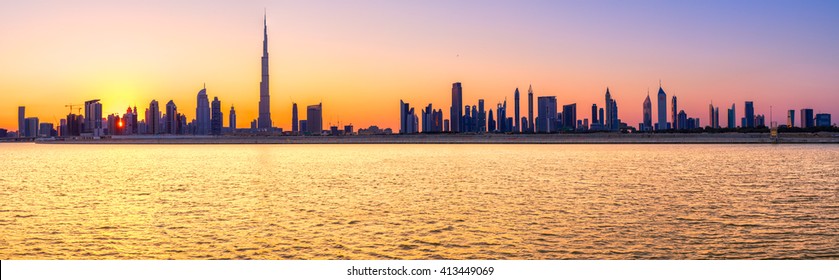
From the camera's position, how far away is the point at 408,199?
31.8 metres

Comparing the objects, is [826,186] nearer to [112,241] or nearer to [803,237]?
[803,237]

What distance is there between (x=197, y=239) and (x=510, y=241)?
27.3 ft

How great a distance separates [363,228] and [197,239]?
4.78 metres

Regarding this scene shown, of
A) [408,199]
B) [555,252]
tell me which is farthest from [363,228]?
[408,199]

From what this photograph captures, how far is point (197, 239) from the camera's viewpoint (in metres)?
19.7

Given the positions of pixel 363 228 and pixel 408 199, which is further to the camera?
pixel 408 199

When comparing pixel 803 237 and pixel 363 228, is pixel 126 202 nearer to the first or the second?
pixel 363 228
